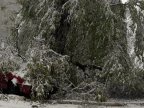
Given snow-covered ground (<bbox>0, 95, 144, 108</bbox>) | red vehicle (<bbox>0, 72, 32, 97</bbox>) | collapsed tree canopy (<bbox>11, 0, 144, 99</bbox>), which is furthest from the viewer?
collapsed tree canopy (<bbox>11, 0, 144, 99</bbox>)

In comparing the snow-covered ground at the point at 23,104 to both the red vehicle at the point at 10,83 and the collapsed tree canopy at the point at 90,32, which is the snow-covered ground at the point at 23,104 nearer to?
the red vehicle at the point at 10,83

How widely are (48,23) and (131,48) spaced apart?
2.23 meters

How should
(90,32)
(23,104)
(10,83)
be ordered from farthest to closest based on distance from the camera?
1. (90,32)
2. (10,83)
3. (23,104)

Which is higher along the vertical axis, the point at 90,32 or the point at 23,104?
the point at 90,32

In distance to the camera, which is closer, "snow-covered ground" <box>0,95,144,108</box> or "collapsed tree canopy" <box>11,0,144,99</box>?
"snow-covered ground" <box>0,95,144,108</box>

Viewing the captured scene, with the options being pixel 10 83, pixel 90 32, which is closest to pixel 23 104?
pixel 10 83

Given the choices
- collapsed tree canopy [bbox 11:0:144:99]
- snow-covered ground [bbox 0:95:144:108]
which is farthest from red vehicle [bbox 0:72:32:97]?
collapsed tree canopy [bbox 11:0:144:99]

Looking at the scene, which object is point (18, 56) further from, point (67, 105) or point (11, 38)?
point (67, 105)

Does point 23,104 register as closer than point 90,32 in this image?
Yes

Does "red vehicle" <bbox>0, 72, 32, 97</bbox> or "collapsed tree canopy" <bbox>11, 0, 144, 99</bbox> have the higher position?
"collapsed tree canopy" <bbox>11, 0, 144, 99</bbox>

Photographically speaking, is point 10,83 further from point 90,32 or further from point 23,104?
point 90,32

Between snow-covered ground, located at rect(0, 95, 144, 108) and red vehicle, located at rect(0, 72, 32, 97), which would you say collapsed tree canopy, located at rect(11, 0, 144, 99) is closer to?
red vehicle, located at rect(0, 72, 32, 97)

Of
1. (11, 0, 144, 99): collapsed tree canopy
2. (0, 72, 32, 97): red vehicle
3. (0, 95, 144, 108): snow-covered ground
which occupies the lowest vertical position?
(0, 95, 144, 108): snow-covered ground

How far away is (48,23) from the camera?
9.71m
